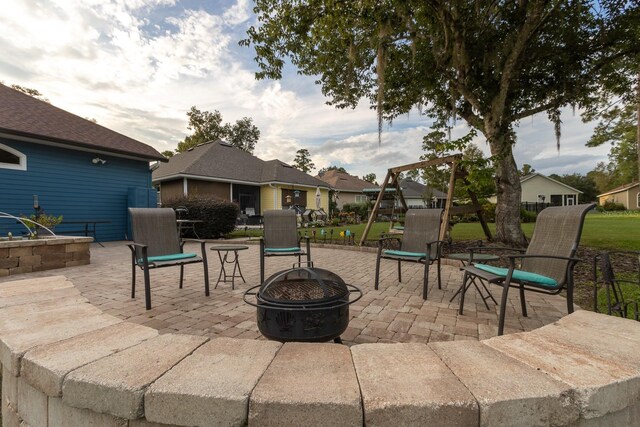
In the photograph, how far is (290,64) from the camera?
23.4ft

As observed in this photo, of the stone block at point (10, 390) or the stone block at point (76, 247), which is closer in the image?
the stone block at point (10, 390)

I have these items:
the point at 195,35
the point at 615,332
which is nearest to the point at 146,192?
the point at 195,35

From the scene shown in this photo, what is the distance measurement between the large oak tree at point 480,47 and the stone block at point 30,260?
19.0 feet

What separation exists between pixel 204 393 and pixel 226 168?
1719cm

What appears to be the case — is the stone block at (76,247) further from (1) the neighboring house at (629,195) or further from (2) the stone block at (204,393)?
(1) the neighboring house at (629,195)

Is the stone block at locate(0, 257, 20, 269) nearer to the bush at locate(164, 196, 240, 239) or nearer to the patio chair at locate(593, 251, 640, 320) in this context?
the bush at locate(164, 196, 240, 239)

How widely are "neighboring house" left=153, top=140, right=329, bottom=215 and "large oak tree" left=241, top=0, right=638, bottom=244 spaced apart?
965 cm

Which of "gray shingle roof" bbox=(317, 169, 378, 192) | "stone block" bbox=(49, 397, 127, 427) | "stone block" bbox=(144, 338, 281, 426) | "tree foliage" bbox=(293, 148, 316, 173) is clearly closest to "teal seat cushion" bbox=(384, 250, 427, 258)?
"stone block" bbox=(144, 338, 281, 426)

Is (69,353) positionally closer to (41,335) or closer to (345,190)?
(41,335)

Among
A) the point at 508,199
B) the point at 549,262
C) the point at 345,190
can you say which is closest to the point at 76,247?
the point at 549,262

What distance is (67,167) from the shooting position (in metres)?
8.45

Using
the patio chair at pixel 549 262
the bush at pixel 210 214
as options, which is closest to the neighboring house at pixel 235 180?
the bush at pixel 210 214

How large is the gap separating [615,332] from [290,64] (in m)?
7.52

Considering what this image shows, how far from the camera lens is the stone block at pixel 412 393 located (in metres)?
0.95
